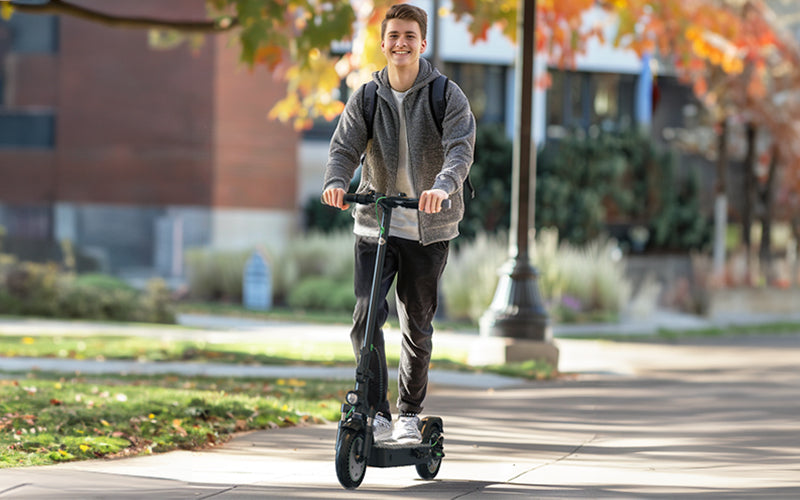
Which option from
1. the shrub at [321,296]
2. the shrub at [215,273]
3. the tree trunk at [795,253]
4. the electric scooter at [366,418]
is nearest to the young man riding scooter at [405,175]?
the electric scooter at [366,418]

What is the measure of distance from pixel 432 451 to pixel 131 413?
97.7 inches

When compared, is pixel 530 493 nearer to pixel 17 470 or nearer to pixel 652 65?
pixel 17 470

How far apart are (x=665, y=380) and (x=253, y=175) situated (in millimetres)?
16773

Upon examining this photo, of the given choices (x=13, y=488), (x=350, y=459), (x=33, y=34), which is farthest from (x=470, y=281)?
(x=13, y=488)

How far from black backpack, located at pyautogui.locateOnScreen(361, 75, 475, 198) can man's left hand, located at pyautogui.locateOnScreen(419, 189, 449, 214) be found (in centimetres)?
54

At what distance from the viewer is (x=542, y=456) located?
25.7 ft

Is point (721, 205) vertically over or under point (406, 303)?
under

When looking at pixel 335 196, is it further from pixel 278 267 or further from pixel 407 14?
pixel 278 267

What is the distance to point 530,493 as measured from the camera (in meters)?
6.45

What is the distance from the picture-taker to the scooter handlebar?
6172 mm

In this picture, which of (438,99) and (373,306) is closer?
(373,306)

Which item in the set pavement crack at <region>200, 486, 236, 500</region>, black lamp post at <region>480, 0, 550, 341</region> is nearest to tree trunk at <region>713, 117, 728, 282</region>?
black lamp post at <region>480, 0, 550, 341</region>

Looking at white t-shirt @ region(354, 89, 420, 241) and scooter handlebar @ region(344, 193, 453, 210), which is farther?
white t-shirt @ region(354, 89, 420, 241)

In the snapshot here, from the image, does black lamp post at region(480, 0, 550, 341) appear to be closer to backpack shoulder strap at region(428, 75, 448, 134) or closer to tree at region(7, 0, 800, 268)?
tree at region(7, 0, 800, 268)
